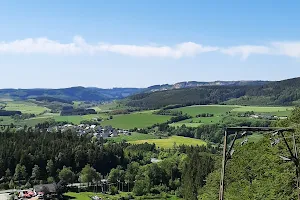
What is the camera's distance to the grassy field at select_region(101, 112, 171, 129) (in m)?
159

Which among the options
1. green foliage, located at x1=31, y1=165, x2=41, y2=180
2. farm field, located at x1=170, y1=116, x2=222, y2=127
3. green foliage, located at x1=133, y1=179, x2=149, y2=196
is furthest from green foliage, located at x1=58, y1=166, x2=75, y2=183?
farm field, located at x1=170, y1=116, x2=222, y2=127

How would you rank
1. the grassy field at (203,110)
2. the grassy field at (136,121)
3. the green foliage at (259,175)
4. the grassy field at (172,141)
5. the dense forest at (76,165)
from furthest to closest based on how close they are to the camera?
the grassy field at (203,110), the grassy field at (136,121), the grassy field at (172,141), the dense forest at (76,165), the green foliage at (259,175)

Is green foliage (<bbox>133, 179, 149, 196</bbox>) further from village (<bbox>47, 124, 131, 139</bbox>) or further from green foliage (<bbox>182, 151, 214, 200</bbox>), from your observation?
village (<bbox>47, 124, 131, 139</bbox>)

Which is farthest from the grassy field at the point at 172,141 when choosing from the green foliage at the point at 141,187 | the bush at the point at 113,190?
the bush at the point at 113,190

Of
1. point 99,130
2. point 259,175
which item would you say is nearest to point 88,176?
point 259,175

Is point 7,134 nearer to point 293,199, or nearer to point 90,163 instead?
point 90,163

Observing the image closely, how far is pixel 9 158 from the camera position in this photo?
7912 cm

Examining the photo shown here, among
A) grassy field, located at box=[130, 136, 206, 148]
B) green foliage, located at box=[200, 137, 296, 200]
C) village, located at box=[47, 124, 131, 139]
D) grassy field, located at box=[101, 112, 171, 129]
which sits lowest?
grassy field, located at box=[130, 136, 206, 148]

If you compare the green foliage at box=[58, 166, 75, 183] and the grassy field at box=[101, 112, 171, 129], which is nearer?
the green foliage at box=[58, 166, 75, 183]

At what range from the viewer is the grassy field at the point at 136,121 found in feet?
521

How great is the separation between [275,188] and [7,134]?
261 feet

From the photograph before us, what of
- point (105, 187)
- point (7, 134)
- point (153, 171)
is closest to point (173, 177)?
point (153, 171)

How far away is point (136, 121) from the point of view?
166875mm

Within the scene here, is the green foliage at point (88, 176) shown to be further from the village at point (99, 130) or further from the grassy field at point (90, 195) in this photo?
the village at point (99, 130)
